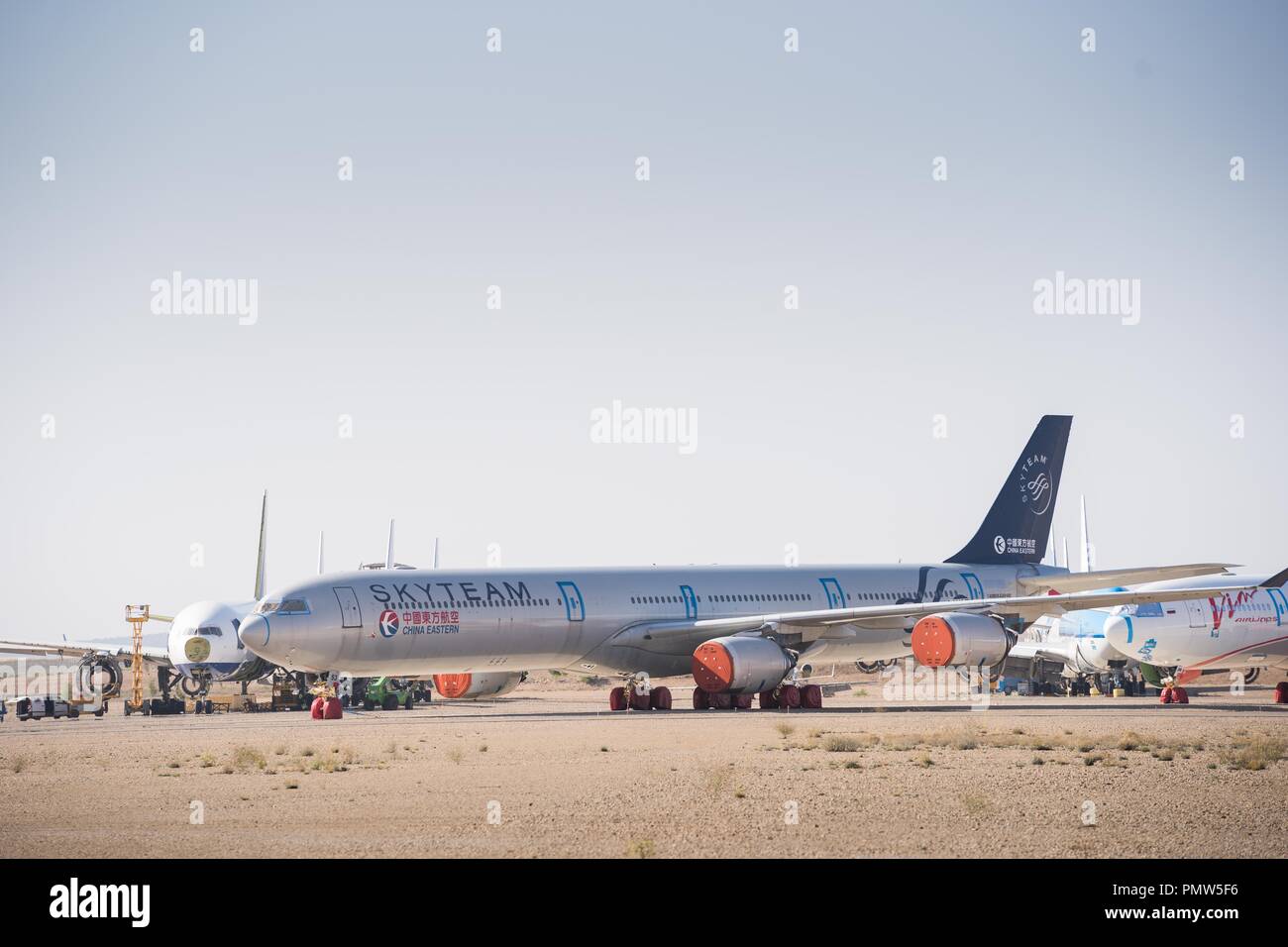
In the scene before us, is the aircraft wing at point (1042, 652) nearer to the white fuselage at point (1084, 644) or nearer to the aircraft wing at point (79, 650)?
the white fuselage at point (1084, 644)

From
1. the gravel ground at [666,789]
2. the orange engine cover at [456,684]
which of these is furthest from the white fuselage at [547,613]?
Answer: the orange engine cover at [456,684]

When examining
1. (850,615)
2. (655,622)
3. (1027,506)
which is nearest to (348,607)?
(655,622)

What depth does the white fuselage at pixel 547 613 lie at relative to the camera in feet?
128

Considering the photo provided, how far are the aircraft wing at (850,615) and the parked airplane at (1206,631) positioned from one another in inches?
452

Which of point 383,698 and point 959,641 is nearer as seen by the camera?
point 959,641

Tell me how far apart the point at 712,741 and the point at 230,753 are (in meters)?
9.28

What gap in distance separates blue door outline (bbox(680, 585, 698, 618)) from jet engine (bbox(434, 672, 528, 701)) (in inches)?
234

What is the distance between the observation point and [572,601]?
43.4 m

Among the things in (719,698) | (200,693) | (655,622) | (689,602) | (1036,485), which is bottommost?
(200,693)

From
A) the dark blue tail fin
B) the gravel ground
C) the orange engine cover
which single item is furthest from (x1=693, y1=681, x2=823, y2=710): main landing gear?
the dark blue tail fin

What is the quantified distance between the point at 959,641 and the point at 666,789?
2122 cm

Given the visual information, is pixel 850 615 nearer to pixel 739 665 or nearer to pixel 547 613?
pixel 739 665
